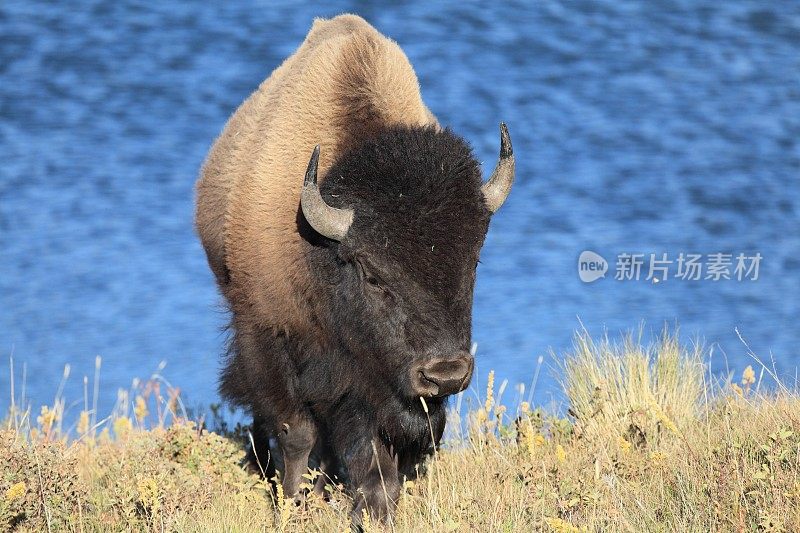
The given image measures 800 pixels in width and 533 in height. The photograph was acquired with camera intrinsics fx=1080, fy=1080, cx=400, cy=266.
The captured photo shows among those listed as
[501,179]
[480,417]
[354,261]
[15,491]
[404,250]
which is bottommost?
[480,417]

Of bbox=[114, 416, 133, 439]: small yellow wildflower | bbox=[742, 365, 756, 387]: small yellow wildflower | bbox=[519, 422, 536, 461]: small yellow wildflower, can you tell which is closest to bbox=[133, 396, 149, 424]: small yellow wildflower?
bbox=[114, 416, 133, 439]: small yellow wildflower

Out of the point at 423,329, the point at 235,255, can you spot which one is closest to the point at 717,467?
the point at 423,329

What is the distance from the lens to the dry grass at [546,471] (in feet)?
16.0

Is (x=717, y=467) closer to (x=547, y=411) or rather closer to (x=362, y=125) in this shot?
(x=547, y=411)

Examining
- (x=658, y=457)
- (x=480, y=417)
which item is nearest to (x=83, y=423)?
(x=480, y=417)

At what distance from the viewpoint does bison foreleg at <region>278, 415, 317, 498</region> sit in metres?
6.45

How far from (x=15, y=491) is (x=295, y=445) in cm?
185


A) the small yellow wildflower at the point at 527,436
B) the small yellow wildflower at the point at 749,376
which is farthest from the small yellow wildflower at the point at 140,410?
the small yellow wildflower at the point at 749,376

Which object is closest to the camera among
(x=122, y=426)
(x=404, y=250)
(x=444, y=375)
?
(x=444, y=375)

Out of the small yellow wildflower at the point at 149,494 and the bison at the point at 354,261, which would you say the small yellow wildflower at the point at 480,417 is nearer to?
the bison at the point at 354,261

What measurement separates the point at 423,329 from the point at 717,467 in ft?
5.10

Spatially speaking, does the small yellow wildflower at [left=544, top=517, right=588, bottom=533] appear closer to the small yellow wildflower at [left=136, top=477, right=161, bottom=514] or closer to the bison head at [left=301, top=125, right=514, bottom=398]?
the bison head at [left=301, top=125, right=514, bottom=398]

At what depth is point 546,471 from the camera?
5520 millimetres

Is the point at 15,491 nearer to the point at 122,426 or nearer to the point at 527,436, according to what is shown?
the point at 122,426
